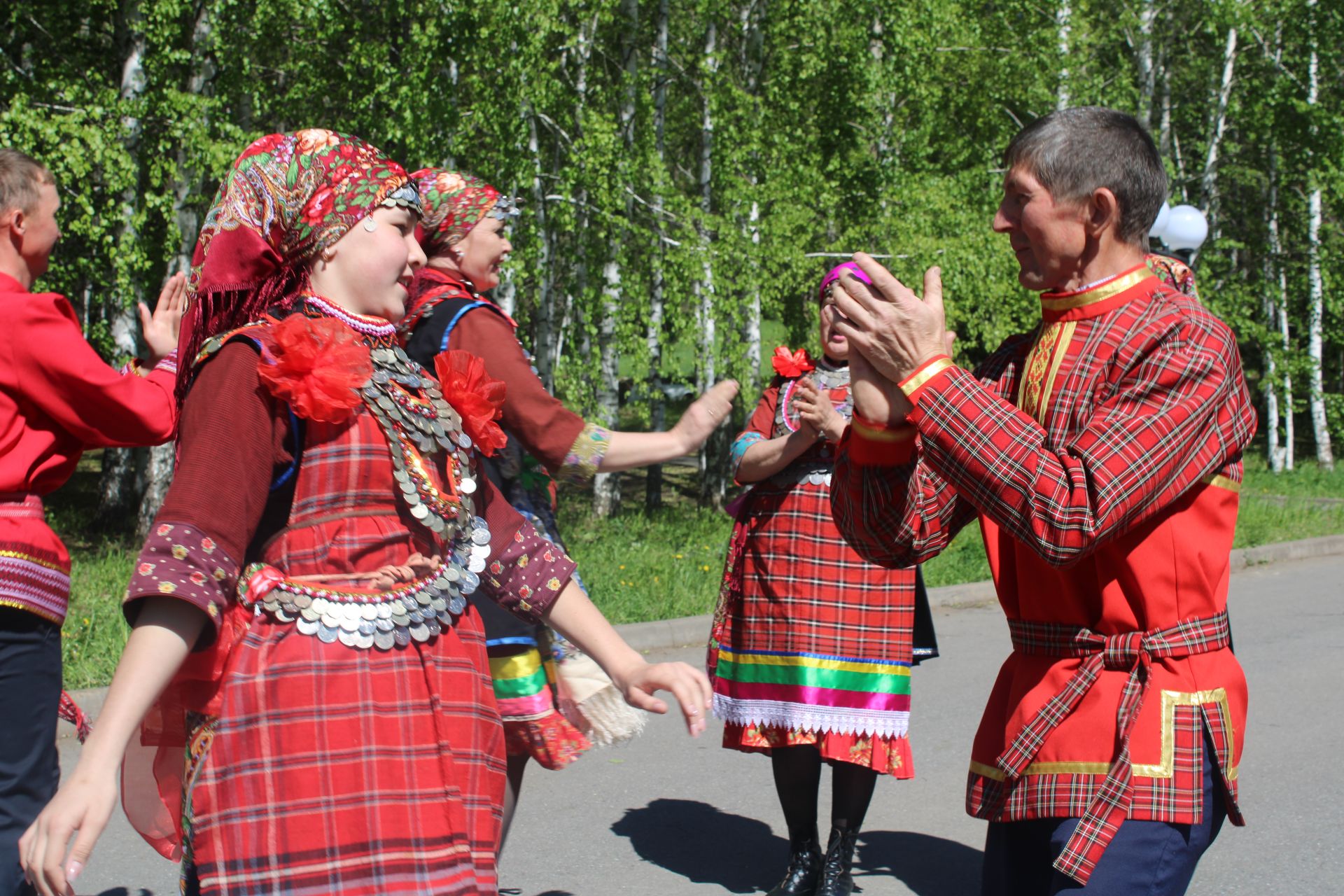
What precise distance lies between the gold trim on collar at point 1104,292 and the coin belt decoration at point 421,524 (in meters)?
1.01

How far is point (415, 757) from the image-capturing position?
2076mm

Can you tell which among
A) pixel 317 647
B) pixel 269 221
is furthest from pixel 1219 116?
pixel 317 647

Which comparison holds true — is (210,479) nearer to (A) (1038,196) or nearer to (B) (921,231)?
(A) (1038,196)

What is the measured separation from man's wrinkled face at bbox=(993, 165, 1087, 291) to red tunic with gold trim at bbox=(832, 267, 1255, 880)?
0.05m

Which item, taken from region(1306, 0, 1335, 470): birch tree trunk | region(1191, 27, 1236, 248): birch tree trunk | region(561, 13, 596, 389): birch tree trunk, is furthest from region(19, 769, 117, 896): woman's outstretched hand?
region(1306, 0, 1335, 470): birch tree trunk

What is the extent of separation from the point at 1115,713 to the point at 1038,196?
2.66 feet

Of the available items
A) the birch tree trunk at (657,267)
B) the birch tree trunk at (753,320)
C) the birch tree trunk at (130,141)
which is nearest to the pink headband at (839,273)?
the birch tree trunk at (130,141)

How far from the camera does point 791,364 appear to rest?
4.59 m

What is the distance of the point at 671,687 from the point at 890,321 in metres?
0.69

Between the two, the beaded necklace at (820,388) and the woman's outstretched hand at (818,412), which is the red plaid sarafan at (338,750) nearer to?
the woman's outstretched hand at (818,412)

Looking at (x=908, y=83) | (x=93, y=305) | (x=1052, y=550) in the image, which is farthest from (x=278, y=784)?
(x=93, y=305)

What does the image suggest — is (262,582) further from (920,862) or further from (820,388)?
(920,862)

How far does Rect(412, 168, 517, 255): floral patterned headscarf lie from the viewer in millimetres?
3473

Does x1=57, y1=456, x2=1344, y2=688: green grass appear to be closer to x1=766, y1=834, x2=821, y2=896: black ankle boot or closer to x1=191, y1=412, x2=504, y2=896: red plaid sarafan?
x1=766, y1=834, x2=821, y2=896: black ankle boot
